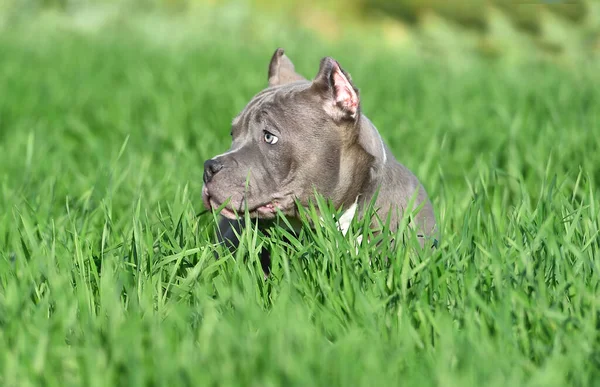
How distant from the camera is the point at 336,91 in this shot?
10.5 ft

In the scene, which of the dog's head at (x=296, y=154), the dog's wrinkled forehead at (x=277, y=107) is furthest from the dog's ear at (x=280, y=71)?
the dog's head at (x=296, y=154)

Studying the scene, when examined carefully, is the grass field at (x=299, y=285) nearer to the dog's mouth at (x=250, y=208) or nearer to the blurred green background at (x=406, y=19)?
the dog's mouth at (x=250, y=208)

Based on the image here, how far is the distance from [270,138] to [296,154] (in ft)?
0.42

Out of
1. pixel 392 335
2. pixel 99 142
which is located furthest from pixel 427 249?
pixel 99 142

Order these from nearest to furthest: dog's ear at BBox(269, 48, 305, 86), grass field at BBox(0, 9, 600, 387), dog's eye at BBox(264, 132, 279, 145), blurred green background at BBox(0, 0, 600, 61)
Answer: grass field at BBox(0, 9, 600, 387) → dog's eye at BBox(264, 132, 279, 145) → dog's ear at BBox(269, 48, 305, 86) → blurred green background at BBox(0, 0, 600, 61)

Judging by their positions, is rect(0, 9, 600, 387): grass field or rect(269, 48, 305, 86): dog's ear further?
rect(269, 48, 305, 86): dog's ear

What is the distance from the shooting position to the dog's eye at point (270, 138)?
3.23 metres

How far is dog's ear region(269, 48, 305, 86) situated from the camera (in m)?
3.77

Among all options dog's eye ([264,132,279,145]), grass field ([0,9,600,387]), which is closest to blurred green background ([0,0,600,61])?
grass field ([0,9,600,387])

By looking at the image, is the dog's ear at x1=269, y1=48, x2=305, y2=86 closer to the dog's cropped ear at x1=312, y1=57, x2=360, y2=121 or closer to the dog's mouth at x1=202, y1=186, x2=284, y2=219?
the dog's cropped ear at x1=312, y1=57, x2=360, y2=121

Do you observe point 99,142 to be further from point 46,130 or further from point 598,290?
point 598,290

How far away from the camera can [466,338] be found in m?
2.26

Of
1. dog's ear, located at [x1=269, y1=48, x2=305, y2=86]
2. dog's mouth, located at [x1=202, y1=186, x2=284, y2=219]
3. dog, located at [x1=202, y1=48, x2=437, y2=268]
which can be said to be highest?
dog's ear, located at [x1=269, y1=48, x2=305, y2=86]

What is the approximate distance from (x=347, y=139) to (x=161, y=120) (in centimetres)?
273
